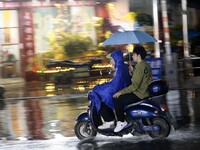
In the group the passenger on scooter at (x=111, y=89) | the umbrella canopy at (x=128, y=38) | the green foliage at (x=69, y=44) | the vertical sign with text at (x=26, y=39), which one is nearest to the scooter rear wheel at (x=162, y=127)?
the passenger on scooter at (x=111, y=89)

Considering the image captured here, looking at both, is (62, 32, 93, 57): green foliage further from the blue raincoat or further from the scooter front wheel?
the blue raincoat

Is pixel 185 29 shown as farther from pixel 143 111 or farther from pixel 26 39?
pixel 143 111

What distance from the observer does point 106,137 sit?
31.6ft

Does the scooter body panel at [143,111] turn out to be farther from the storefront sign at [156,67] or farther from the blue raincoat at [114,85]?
the storefront sign at [156,67]

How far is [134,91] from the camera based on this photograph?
900 cm

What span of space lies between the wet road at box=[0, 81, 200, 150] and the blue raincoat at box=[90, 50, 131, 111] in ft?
2.36

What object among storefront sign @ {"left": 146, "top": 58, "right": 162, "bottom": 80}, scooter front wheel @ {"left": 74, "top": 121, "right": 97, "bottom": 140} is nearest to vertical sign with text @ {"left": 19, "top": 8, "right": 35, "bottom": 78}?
storefront sign @ {"left": 146, "top": 58, "right": 162, "bottom": 80}

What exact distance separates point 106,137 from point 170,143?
4.37ft

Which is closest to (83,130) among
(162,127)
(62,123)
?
(162,127)

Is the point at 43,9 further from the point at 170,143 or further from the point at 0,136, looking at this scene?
the point at 170,143

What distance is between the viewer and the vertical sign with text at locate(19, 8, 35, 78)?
20906 millimetres

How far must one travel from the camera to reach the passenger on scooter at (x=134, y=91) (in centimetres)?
895

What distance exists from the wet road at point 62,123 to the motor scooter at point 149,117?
18 centimetres

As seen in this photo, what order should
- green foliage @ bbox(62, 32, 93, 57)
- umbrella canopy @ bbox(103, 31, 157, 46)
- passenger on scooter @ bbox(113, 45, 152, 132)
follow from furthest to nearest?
green foliage @ bbox(62, 32, 93, 57)
umbrella canopy @ bbox(103, 31, 157, 46)
passenger on scooter @ bbox(113, 45, 152, 132)
